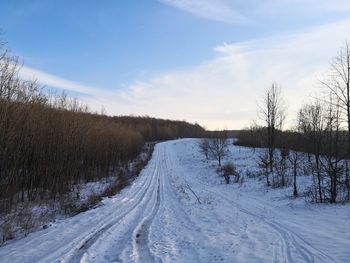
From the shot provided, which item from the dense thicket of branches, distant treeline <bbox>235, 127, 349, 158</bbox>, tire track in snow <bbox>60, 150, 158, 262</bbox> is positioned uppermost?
the dense thicket of branches

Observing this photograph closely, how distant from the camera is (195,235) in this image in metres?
10.9

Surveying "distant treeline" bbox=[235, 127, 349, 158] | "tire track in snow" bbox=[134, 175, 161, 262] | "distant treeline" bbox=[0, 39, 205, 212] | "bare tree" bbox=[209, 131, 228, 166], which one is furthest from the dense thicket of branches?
"tire track in snow" bbox=[134, 175, 161, 262]

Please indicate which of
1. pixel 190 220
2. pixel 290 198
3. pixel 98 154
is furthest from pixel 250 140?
pixel 190 220

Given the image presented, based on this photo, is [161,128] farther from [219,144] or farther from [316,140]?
[316,140]

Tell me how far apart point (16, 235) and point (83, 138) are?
17.8 meters

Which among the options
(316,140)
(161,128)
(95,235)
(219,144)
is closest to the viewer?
(95,235)

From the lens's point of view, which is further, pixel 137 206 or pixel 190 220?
pixel 137 206

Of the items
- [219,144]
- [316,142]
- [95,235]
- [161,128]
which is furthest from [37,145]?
[161,128]

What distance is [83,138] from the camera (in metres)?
28.7

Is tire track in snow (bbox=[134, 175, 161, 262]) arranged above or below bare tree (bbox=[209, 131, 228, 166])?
below

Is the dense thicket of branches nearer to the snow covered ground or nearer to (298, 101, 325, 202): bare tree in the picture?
(298, 101, 325, 202): bare tree

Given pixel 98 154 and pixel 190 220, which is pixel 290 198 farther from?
pixel 98 154

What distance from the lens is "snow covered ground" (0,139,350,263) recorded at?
824cm

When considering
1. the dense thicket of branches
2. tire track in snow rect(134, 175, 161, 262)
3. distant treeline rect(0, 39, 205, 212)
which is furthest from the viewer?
the dense thicket of branches
